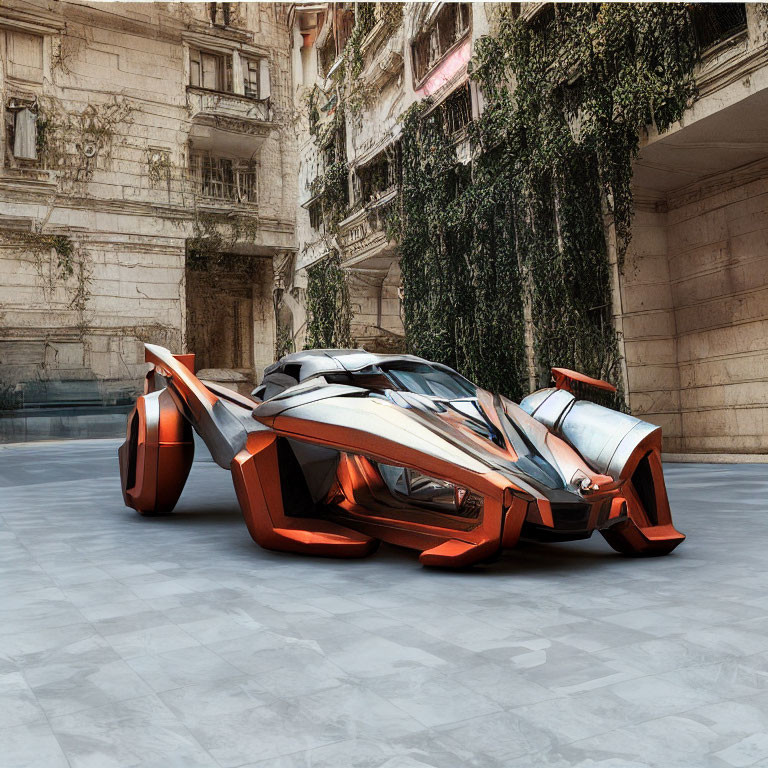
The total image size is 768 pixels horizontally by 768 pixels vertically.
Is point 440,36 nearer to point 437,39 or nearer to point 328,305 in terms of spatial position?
point 437,39

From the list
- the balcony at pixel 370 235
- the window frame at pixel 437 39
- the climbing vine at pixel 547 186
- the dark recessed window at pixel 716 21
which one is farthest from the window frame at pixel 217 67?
the dark recessed window at pixel 716 21

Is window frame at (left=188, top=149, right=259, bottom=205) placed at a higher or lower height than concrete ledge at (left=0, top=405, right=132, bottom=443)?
higher

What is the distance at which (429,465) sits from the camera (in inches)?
108

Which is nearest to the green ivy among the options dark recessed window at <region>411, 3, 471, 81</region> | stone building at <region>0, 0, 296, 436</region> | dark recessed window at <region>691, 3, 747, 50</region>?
stone building at <region>0, 0, 296, 436</region>

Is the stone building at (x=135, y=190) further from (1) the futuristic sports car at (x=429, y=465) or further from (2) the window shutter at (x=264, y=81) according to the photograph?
(1) the futuristic sports car at (x=429, y=465)

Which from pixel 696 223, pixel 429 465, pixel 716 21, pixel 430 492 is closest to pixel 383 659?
pixel 429 465

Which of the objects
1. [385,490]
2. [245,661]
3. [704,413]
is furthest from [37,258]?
[245,661]

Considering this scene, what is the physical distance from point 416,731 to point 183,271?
1697cm

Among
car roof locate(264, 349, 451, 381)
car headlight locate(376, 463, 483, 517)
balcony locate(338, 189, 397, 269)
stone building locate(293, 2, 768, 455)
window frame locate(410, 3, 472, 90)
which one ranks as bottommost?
car headlight locate(376, 463, 483, 517)

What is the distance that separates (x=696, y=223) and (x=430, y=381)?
6.82 meters

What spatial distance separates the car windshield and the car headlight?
0.40 metres

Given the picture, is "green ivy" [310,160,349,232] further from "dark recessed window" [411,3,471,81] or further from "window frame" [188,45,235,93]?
"window frame" [188,45,235,93]

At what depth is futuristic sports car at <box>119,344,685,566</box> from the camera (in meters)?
2.70

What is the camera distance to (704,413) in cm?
912
